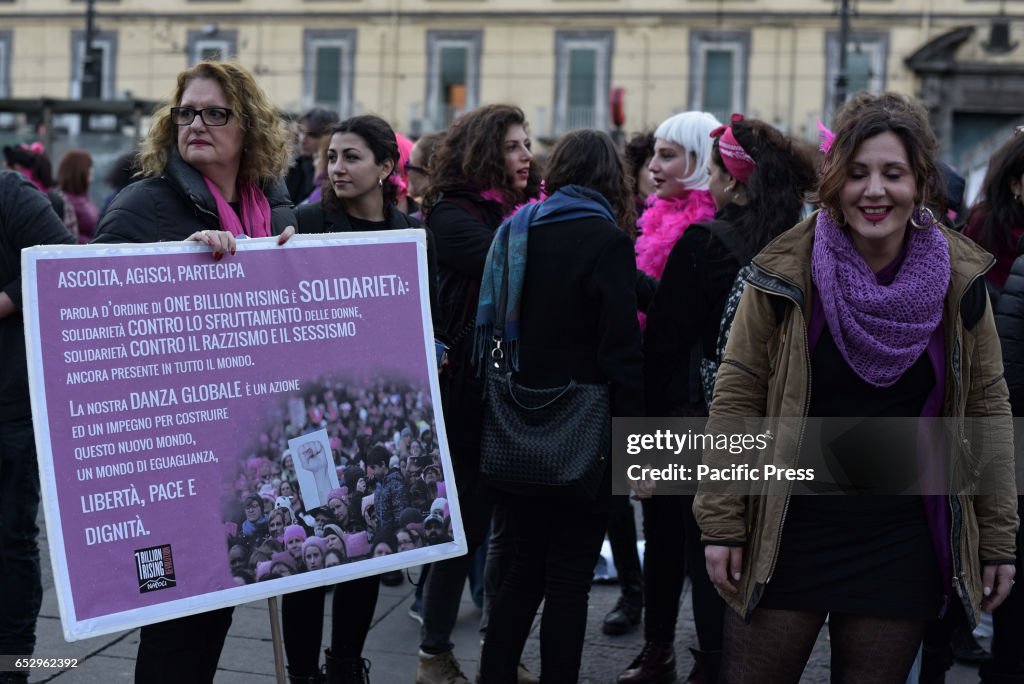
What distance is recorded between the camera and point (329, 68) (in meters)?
36.8

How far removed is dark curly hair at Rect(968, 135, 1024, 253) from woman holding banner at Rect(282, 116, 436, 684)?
1.92m

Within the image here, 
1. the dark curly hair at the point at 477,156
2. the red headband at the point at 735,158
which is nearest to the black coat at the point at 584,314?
the red headband at the point at 735,158

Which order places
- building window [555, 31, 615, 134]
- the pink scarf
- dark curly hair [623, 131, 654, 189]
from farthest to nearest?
1. building window [555, 31, 615, 134]
2. dark curly hair [623, 131, 654, 189]
3. the pink scarf

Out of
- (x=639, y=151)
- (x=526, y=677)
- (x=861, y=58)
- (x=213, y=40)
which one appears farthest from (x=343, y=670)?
(x=213, y=40)

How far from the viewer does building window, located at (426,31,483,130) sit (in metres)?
36.1

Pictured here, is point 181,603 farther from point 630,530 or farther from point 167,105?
point 630,530

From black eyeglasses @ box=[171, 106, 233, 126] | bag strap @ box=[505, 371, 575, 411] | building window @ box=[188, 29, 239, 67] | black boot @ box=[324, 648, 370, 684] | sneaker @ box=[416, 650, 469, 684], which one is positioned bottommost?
sneaker @ box=[416, 650, 469, 684]

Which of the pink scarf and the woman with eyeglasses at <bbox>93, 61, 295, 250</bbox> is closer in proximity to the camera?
the woman with eyeglasses at <bbox>93, 61, 295, 250</bbox>

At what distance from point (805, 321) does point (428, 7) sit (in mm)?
34742

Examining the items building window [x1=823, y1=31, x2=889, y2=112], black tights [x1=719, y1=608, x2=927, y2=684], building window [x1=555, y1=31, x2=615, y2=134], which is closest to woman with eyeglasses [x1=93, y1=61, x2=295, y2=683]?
black tights [x1=719, y1=608, x2=927, y2=684]

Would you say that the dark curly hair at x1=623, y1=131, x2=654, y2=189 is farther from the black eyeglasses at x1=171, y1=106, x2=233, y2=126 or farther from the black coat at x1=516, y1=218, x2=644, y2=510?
the black eyeglasses at x1=171, y1=106, x2=233, y2=126

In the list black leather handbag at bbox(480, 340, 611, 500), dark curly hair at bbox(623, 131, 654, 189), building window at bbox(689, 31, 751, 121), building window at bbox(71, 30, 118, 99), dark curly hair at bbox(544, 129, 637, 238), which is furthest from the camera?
building window at bbox(71, 30, 118, 99)

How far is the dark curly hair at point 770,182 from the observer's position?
12.4 ft

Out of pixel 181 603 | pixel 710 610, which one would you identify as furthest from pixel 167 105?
pixel 710 610
